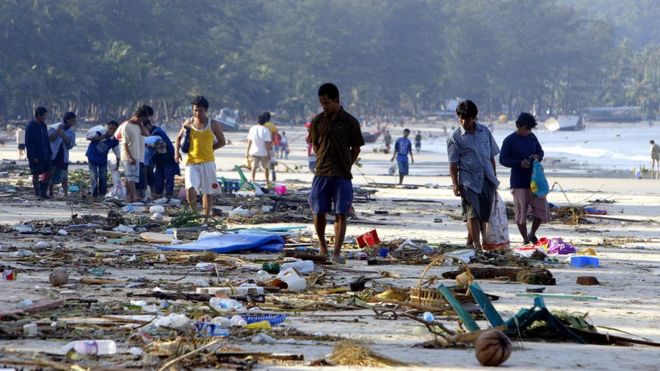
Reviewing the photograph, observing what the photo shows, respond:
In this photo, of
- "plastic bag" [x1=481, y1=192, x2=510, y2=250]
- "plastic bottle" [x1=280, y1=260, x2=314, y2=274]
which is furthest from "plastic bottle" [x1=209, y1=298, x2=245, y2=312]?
"plastic bag" [x1=481, y1=192, x2=510, y2=250]

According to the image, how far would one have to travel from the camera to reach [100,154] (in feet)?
64.1

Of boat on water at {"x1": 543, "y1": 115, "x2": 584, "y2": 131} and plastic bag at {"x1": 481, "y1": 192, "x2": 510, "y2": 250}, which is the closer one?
plastic bag at {"x1": 481, "y1": 192, "x2": 510, "y2": 250}

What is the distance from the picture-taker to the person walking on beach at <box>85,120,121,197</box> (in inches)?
766

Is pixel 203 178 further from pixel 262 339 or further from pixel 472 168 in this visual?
pixel 262 339

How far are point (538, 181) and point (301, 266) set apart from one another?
3.81 meters

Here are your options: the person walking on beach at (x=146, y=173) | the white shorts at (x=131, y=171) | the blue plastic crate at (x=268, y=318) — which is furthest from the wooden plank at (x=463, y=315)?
the person walking on beach at (x=146, y=173)

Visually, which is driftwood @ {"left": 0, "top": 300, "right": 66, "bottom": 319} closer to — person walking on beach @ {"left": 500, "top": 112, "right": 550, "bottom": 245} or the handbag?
person walking on beach @ {"left": 500, "top": 112, "right": 550, "bottom": 245}

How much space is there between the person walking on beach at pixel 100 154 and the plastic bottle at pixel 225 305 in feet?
37.1

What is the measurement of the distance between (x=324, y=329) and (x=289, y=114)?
354 feet

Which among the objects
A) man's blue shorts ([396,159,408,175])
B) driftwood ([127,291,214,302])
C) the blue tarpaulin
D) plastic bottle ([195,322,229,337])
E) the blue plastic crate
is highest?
plastic bottle ([195,322,229,337])

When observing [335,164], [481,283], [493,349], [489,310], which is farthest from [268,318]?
[335,164]

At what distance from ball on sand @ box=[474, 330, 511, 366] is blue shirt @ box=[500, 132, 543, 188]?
731cm

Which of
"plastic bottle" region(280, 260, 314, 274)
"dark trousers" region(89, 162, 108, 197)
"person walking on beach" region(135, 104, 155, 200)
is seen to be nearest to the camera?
"plastic bottle" region(280, 260, 314, 274)

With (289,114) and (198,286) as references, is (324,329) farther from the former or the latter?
(289,114)
